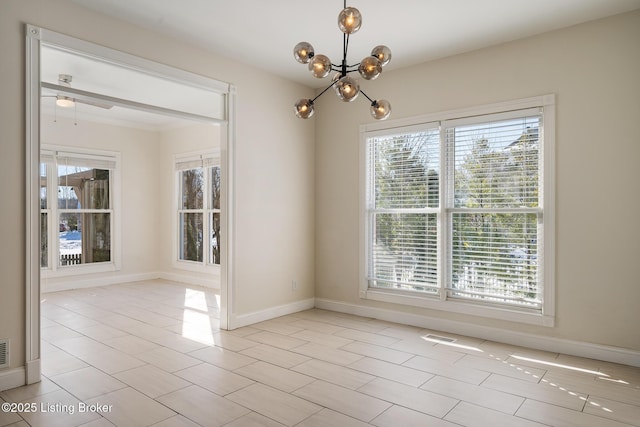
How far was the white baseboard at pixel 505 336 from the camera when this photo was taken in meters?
3.55

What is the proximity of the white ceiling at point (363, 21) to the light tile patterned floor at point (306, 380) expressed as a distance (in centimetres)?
290

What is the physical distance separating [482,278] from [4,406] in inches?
157

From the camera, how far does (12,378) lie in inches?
118

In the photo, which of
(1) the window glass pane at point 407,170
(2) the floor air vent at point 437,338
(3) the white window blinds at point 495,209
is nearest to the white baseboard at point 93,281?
(1) the window glass pane at point 407,170

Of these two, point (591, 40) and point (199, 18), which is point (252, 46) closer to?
point (199, 18)

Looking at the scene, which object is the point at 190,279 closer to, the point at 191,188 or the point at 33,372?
the point at 191,188

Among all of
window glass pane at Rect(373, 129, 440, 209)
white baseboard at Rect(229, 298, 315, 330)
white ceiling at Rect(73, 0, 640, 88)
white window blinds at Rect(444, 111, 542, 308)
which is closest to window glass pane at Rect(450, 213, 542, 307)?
white window blinds at Rect(444, 111, 542, 308)

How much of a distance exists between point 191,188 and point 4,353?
4869 mm

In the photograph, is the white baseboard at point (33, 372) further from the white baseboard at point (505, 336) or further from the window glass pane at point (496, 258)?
the window glass pane at point (496, 258)

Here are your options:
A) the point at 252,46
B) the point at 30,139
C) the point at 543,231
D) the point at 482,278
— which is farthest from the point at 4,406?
the point at 543,231

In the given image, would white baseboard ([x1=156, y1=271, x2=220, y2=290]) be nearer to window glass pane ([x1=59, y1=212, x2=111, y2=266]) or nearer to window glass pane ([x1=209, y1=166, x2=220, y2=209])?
window glass pane ([x1=59, y1=212, x2=111, y2=266])

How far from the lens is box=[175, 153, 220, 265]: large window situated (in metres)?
7.25

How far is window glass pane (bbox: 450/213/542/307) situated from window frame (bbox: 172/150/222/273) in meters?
4.08

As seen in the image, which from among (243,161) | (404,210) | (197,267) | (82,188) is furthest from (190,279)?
(404,210)
